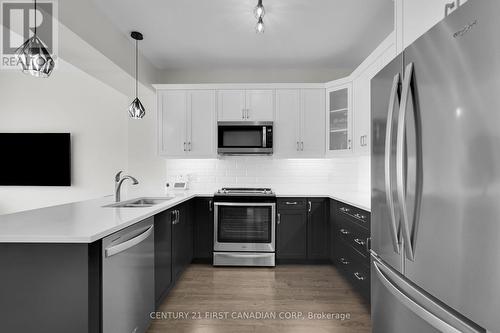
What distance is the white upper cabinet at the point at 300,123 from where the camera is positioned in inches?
149

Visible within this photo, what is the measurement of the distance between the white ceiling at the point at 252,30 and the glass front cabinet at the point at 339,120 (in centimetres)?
50

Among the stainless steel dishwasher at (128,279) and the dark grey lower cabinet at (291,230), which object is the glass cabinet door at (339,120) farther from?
the stainless steel dishwasher at (128,279)

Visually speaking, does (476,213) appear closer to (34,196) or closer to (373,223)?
(373,223)

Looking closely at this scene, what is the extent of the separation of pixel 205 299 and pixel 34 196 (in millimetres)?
3735

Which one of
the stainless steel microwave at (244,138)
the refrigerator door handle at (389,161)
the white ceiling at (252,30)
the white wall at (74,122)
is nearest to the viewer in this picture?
the refrigerator door handle at (389,161)

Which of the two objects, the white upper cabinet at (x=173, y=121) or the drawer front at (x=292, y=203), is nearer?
the drawer front at (x=292, y=203)

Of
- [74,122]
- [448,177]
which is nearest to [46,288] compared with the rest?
[448,177]

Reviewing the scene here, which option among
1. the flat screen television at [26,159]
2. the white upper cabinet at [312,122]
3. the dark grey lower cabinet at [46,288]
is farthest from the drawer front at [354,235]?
the flat screen television at [26,159]

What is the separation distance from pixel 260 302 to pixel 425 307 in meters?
1.75

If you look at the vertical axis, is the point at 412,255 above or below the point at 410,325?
above

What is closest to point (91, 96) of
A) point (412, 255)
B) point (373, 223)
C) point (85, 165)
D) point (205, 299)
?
point (85, 165)

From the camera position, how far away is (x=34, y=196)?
449 centimetres

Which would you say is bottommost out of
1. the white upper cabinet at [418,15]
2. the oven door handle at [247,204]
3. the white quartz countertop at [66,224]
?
the oven door handle at [247,204]

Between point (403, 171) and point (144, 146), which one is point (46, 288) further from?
point (144, 146)
